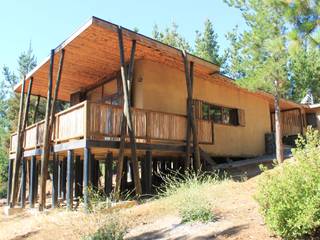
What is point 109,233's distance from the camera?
6.72 metres

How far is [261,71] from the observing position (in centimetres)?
1269

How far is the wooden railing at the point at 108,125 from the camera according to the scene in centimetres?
1063

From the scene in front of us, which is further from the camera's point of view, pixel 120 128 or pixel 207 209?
pixel 120 128

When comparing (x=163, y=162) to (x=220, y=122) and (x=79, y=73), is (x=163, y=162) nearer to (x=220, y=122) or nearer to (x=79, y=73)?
(x=220, y=122)

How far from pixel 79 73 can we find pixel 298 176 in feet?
38.4

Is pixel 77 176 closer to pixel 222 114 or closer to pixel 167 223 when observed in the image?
pixel 222 114

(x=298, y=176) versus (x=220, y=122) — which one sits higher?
(x=220, y=122)

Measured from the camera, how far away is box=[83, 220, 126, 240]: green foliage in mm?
6656

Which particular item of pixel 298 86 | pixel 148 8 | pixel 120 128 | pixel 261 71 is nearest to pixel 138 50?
→ pixel 120 128

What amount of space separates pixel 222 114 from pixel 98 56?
6613 mm

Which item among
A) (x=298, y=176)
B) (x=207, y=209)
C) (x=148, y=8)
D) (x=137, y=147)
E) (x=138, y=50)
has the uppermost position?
(x=148, y=8)

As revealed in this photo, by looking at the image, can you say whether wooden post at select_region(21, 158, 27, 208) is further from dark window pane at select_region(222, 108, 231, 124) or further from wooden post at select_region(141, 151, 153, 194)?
dark window pane at select_region(222, 108, 231, 124)

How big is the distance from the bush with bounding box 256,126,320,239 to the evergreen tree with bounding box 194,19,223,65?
3221 cm

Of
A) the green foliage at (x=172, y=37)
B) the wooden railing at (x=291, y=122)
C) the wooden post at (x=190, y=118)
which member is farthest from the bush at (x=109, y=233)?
the green foliage at (x=172, y=37)
